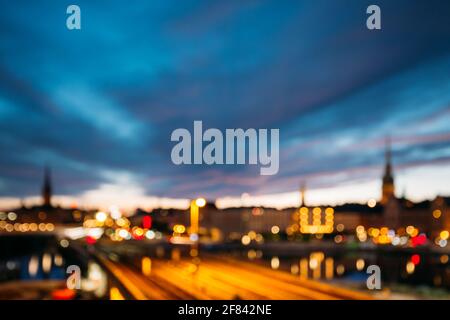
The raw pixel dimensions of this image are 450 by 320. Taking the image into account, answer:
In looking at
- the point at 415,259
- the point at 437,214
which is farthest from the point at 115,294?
the point at 437,214

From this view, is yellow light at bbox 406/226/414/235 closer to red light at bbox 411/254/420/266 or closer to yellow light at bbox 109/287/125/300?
red light at bbox 411/254/420/266

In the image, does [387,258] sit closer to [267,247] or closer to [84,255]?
[267,247]

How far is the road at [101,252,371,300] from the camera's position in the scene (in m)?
19.7

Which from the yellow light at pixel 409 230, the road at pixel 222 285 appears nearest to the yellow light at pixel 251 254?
the road at pixel 222 285

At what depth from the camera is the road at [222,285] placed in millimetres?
19703

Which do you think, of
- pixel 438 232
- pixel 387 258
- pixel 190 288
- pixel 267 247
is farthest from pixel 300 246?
pixel 190 288

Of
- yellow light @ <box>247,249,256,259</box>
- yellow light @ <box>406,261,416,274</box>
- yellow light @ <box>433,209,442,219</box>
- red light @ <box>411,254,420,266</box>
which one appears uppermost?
yellow light @ <box>433,209,442,219</box>

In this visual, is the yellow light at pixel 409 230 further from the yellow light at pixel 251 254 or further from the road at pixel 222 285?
the road at pixel 222 285

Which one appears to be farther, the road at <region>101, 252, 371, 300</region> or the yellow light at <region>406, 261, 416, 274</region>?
the yellow light at <region>406, 261, 416, 274</region>

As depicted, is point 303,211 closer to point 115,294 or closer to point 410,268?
point 410,268

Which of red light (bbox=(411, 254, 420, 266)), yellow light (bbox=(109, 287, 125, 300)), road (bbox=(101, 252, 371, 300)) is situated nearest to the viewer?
yellow light (bbox=(109, 287, 125, 300))

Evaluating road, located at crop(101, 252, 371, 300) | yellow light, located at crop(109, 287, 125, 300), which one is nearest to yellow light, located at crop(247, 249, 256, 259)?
road, located at crop(101, 252, 371, 300)

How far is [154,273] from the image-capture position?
27391mm

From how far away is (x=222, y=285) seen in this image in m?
22.5
